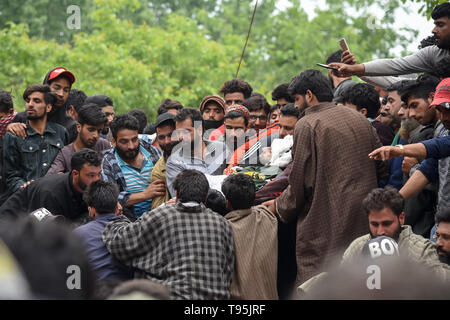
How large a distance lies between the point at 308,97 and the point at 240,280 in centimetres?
152

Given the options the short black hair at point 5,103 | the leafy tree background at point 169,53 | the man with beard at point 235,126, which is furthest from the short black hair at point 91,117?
the leafy tree background at point 169,53

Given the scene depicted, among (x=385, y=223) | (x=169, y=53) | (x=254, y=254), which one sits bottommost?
(x=254, y=254)

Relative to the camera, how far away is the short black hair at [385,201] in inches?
182

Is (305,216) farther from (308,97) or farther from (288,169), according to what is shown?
(308,97)

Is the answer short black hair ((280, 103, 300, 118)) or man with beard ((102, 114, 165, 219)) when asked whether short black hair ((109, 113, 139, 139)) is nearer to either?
man with beard ((102, 114, 165, 219))

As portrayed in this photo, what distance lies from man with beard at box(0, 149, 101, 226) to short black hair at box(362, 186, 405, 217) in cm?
240

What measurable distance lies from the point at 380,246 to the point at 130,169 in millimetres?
2831

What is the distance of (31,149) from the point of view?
6.66 m

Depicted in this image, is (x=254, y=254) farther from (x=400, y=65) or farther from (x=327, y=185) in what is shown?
(x=400, y=65)

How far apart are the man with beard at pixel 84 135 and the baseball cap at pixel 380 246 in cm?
320

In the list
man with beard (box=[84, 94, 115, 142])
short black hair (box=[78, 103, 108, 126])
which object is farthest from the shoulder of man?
man with beard (box=[84, 94, 115, 142])

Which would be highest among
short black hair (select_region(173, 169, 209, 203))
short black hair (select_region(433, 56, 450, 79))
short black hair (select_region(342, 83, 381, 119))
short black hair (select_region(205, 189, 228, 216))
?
short black hair (select_region(433, 56, 450, 79))

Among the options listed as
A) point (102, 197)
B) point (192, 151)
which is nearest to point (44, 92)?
point (192, 151)

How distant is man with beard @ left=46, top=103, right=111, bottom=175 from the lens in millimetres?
6598
